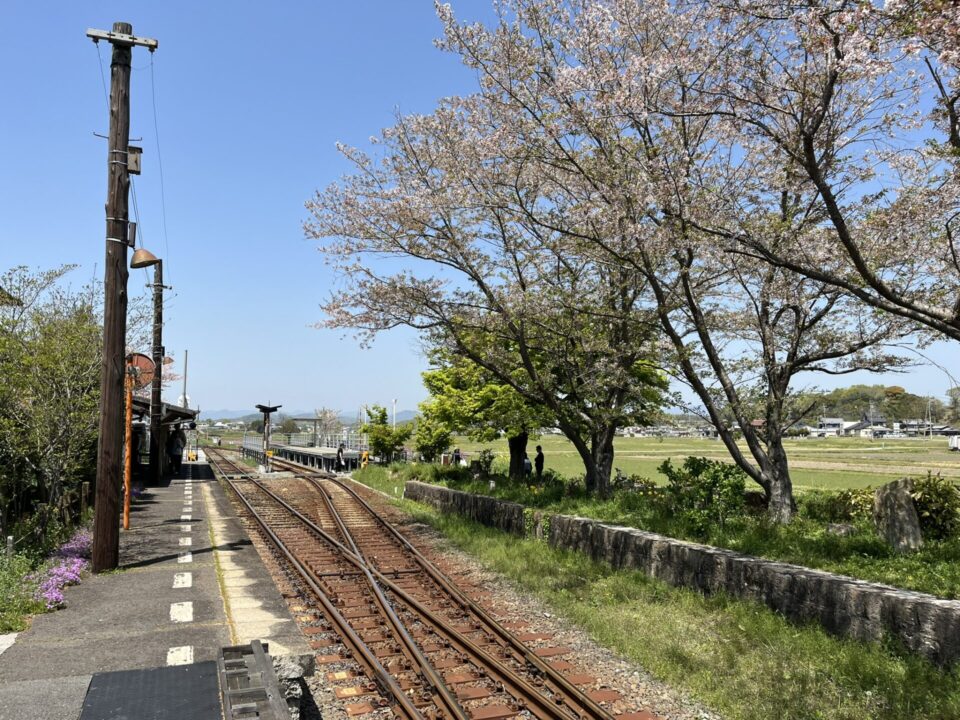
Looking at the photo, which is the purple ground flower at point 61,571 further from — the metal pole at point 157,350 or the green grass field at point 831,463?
the green grass field at point 831,463

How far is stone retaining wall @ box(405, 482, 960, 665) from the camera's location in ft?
23.8

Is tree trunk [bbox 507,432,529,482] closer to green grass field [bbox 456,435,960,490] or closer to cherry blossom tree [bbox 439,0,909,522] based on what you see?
green grass field [bbox 456,435,960,490]

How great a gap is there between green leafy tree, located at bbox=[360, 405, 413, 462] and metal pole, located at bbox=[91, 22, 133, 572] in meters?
24.3

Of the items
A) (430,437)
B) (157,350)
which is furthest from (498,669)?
(430,437)

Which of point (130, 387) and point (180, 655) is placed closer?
point (180, 655)

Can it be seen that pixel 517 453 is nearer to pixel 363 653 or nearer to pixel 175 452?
pixel 363 653

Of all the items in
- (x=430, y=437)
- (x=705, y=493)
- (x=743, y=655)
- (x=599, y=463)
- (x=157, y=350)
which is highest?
(x=157, y=350)

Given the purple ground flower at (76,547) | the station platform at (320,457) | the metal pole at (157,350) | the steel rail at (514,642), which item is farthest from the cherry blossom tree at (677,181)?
the station platform at (320,457)

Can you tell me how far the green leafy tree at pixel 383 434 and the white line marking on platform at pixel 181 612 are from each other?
86.4ft

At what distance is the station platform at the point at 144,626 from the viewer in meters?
6.31

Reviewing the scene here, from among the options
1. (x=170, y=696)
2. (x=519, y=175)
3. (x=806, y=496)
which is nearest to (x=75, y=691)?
(x=170, y=696)

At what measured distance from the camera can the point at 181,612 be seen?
8.95m

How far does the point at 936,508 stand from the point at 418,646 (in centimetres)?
858

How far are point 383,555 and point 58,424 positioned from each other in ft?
23.1
